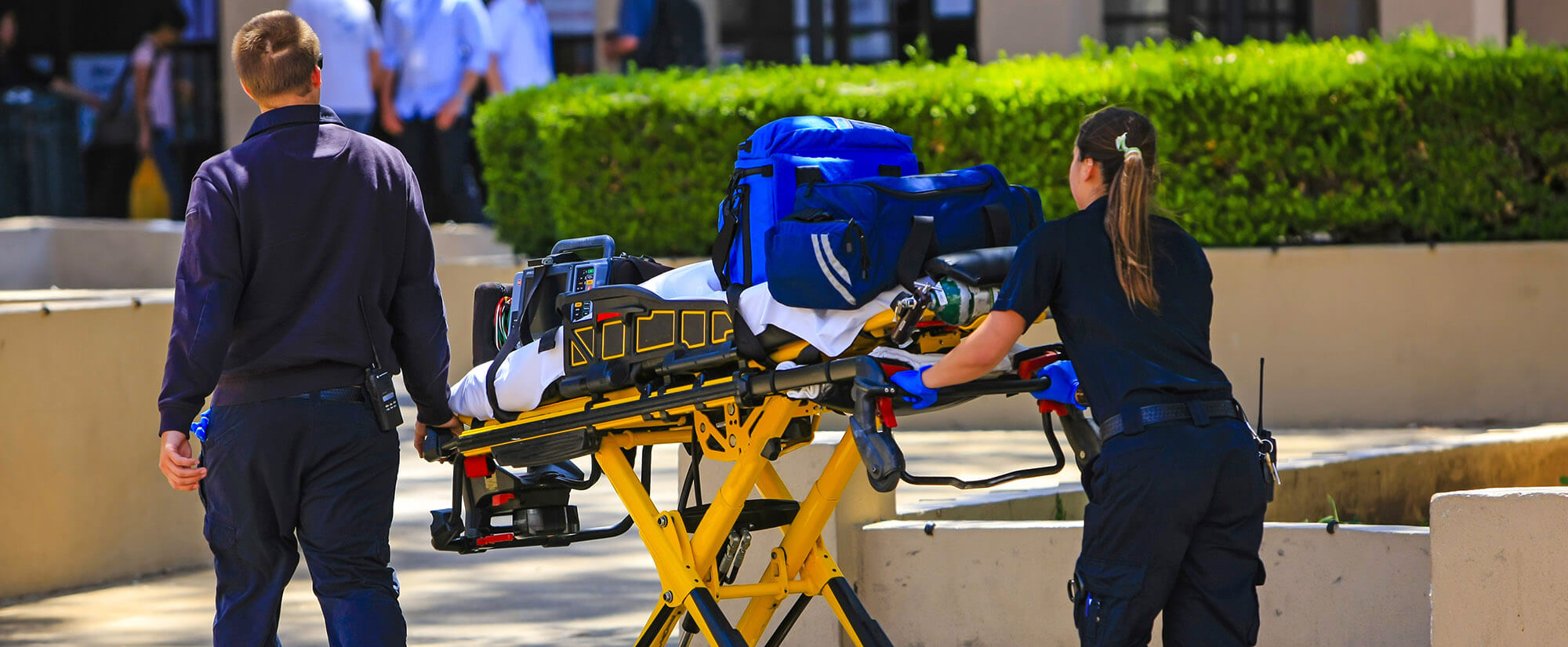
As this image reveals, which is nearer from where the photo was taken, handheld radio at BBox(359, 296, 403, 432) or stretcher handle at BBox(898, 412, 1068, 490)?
stretcher handle at BBox(898, 412, 1068, 490)

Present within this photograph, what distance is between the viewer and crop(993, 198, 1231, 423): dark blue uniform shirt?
4016 millimetres

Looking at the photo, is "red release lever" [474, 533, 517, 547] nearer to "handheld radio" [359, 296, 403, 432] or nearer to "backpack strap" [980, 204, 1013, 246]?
"handheld radio" [359, 296, 403, 432]

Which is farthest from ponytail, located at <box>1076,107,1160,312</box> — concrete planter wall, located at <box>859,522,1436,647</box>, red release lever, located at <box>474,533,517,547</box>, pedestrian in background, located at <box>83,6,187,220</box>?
pedestrian in background, located at <box>83,6,187,220</box>

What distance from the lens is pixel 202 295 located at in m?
4.21

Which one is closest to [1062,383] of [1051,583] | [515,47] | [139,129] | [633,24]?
[1051,583]

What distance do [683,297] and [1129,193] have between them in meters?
1.17

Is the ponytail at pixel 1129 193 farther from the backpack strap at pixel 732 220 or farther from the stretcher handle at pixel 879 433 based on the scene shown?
the backpack strap at pixel 732 220

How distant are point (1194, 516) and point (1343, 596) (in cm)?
130

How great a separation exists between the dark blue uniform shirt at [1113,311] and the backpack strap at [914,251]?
21cm

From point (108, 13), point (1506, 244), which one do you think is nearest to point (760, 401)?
point (1506, 244)

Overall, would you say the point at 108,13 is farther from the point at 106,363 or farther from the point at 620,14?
the point at 106,363

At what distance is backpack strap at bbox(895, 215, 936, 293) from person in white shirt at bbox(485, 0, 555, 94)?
32.5 ft

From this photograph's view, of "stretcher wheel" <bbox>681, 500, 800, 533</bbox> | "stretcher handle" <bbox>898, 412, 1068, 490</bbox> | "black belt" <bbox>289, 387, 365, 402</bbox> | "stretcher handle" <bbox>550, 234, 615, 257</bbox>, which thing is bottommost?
"stretcher wheel" <bbox>681, 500, 800, 533</bbox>

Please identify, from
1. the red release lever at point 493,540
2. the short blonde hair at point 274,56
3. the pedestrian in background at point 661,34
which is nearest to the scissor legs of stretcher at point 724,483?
the red release lever at point 493,540
